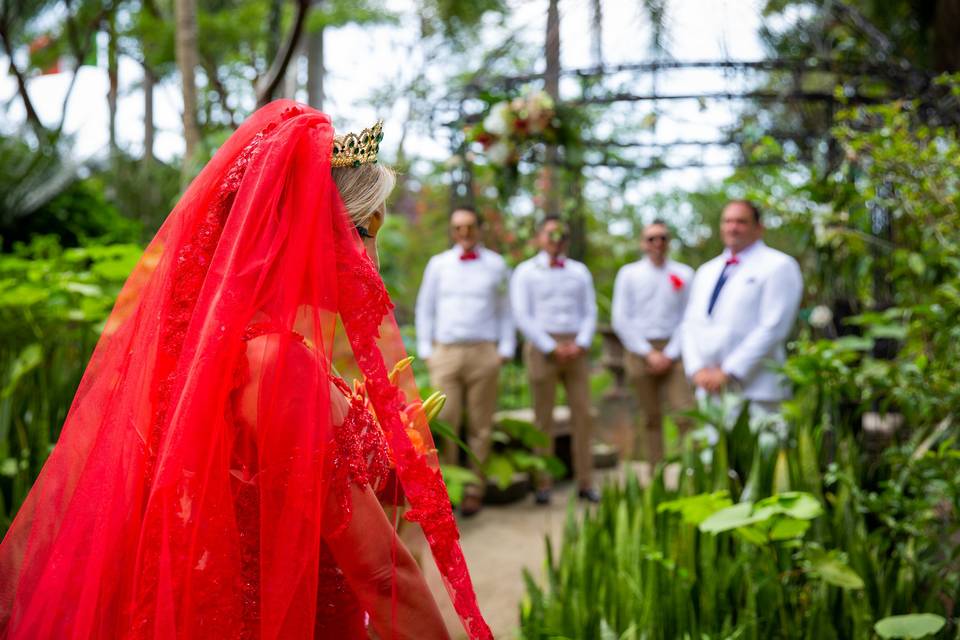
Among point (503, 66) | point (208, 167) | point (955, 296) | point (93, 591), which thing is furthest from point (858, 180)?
point (503, 66)

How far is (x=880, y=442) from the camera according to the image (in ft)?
13.4

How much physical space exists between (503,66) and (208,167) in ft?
54.8

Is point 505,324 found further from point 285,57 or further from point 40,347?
point 40,347

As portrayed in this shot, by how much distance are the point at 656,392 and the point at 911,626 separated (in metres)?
4.14

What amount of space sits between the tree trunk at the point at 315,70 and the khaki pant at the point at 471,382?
6810mm

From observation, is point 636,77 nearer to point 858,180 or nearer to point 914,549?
point 858,180

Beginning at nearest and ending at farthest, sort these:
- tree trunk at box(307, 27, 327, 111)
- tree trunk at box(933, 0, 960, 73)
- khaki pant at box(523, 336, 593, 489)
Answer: tree trunk at box(933, 0, 960, 73) → khaki pant at box(523, 336, 593, 489) → tree trunk at box(307, 27, 327, 111)

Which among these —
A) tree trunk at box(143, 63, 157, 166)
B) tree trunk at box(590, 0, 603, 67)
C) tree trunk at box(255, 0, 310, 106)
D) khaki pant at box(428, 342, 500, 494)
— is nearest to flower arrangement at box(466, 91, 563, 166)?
tree trunk at box(590, 0, 603, 67)

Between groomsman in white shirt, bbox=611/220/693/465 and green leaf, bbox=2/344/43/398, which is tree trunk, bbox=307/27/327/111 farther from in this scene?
green leaf, bbox=2/344/43/398

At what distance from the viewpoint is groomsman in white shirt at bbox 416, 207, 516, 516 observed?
606 centimetres

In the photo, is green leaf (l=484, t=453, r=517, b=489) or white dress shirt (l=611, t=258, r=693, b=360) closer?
green leaf (l=484, t=453, r=517, b=489)

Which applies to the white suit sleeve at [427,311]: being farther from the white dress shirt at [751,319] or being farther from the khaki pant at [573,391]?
the white dress shirt at [751,319]

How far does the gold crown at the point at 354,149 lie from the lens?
63.1 inches

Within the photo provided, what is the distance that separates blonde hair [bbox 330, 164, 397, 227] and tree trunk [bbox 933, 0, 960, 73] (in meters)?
5.77
